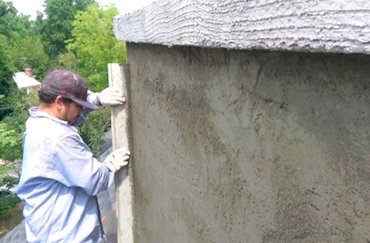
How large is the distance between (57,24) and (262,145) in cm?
6631

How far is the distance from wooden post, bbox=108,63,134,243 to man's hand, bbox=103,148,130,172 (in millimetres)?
46

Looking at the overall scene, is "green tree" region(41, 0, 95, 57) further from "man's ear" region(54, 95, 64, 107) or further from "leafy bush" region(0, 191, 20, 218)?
"man's ear" region(54, 95, 64, 107)

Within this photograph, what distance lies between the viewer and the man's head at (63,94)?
9.41 ft

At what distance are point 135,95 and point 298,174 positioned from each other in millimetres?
1728

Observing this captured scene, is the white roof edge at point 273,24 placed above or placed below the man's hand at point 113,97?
above

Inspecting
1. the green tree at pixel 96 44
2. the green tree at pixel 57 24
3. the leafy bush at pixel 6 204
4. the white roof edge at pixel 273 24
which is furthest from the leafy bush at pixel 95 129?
the green tree at pixel 57 24

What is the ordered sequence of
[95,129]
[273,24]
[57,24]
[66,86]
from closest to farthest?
[273,24] < [66,86] < [95,129] < [57,24]

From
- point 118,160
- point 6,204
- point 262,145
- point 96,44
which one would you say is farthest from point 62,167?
point 96,44

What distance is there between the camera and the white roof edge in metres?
0.74

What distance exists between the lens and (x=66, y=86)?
286 cm

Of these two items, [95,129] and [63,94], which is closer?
[63,94]

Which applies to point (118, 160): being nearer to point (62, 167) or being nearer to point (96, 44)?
point (62, 167)

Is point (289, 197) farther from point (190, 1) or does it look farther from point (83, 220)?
point (83, 220)

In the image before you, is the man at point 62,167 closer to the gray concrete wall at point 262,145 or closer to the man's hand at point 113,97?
the man's hand at point 113,97
